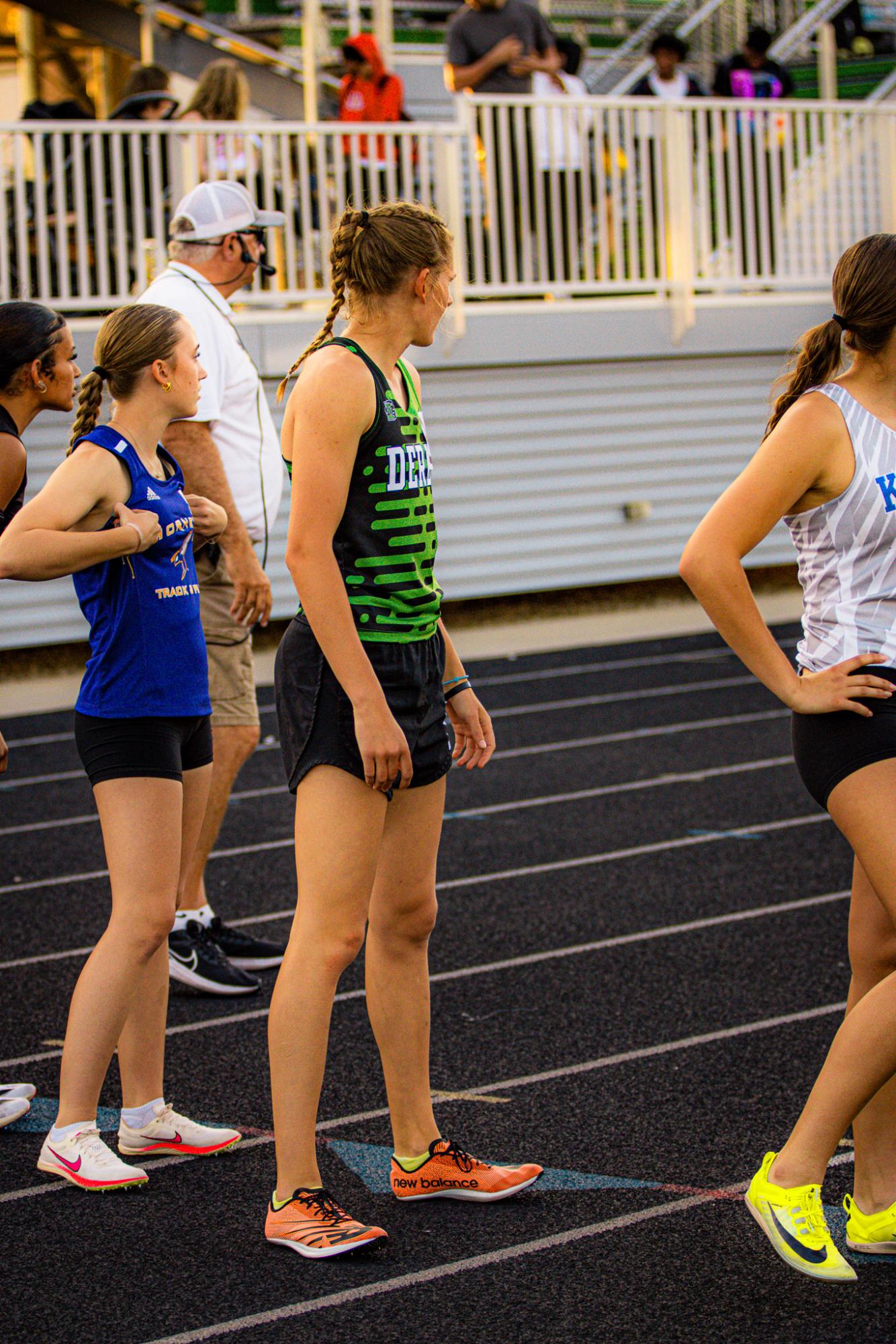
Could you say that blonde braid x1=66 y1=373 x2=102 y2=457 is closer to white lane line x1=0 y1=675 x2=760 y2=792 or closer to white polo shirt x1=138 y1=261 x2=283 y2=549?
white polo shirt x1=138 y1=261 x2=283 y2=549

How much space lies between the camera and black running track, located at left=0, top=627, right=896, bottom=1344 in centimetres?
285

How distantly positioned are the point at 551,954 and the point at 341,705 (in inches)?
89.6

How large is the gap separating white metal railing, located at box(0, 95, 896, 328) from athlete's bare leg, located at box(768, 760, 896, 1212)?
8.35 m

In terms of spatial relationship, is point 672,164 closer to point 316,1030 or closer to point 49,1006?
point 49,1006

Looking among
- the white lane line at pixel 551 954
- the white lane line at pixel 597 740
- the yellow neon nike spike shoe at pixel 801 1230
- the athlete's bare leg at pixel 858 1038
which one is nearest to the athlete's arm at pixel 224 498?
the white lane line at pixel 551 954

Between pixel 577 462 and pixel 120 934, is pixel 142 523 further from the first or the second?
pixel 577 462

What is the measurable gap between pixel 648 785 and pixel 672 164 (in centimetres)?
631

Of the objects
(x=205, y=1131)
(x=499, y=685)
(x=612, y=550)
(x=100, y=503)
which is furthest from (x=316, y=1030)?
(x=612, y=550)

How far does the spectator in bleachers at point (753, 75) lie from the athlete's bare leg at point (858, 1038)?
1166 centimetres

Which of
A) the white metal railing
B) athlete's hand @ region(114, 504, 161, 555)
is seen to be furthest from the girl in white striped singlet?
the white metal railing

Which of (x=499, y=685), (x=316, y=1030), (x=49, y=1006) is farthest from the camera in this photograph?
(x=499, y=685)

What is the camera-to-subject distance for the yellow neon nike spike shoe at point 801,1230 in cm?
282

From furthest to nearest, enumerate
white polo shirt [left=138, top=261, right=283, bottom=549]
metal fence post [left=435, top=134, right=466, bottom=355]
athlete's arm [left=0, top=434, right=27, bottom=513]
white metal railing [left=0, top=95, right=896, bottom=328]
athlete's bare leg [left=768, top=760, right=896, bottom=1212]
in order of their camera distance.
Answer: metal fence post [left=435, top=134, right=466, bottom=355]
white metal railing [left=0, top=95, right=896, bottom=328]
white polo shirt [left=138, top=261, right=283, bottom=549]
athlete's arm [left=0, top=434, right=27, bottom=513]
athlete's bare leg [left=768, top=760, right=896, bottom=1212]

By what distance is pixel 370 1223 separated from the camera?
319 centimetres
